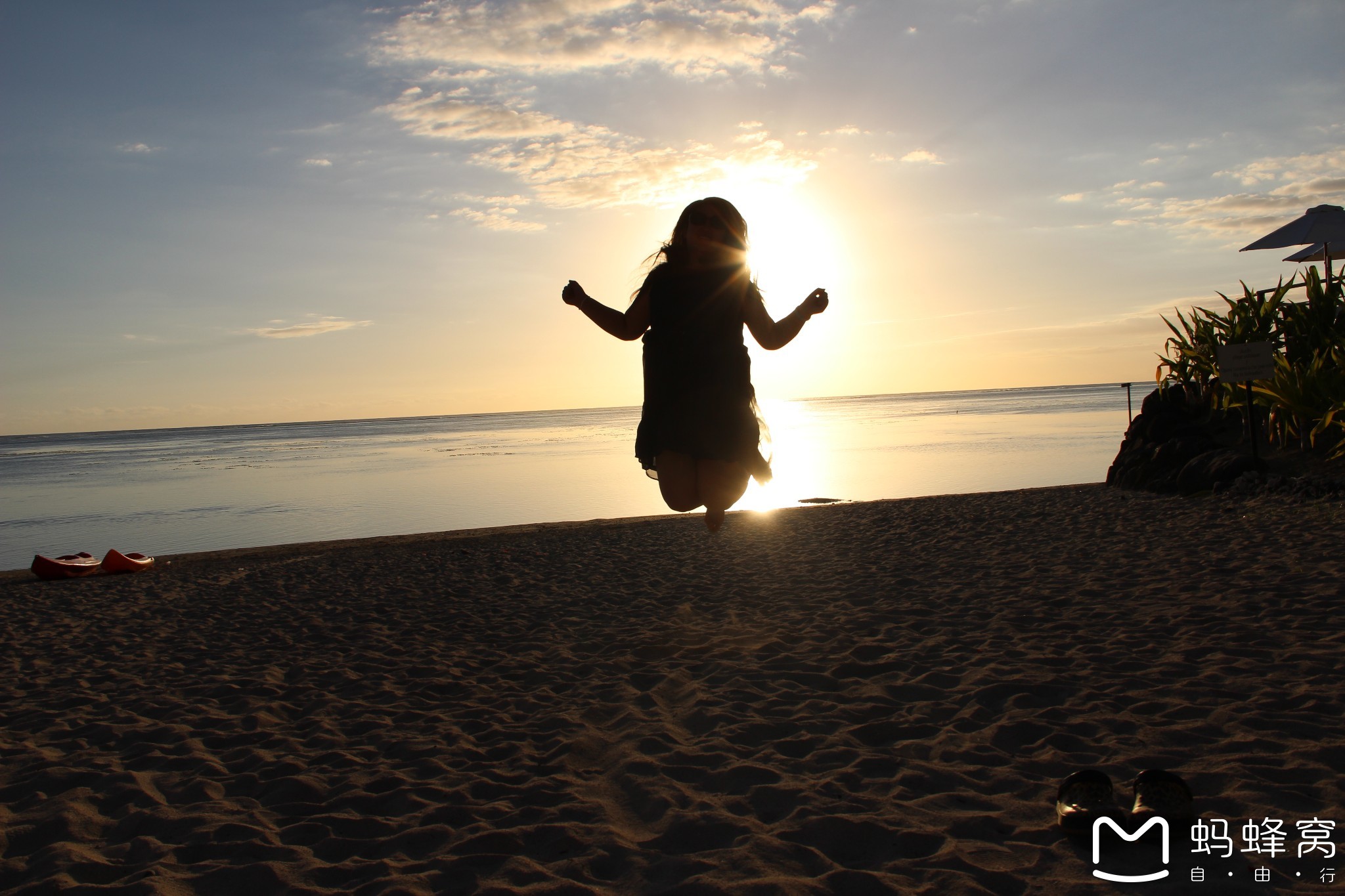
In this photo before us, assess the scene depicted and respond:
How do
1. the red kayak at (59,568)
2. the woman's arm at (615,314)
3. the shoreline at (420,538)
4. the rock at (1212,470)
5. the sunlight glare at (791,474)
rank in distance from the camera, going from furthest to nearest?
the sunlight glare at (791,474)
the shoreline at (420,538)
the rock at (1212,470)
the red kayak at (59,568)
the woman's arm at (615,314)

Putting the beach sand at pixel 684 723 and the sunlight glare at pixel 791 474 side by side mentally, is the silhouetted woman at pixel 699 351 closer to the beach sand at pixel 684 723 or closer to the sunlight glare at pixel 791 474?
the sunlight glare at pixel 791 474

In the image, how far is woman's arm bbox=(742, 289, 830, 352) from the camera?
12.8 ft

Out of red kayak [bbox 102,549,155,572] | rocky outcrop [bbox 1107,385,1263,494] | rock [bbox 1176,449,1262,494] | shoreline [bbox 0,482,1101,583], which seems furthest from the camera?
shoreline [bbox 0,482,1101,583]

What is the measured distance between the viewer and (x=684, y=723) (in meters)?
4.27

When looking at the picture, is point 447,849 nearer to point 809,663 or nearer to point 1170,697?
point 809,663

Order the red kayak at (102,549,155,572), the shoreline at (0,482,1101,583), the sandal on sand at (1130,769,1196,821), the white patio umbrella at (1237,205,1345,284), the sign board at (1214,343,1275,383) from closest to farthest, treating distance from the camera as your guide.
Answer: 1. the sandal on sand at (1130,769,1196,821)
2. the red kayak at (102,549,155,572)
3. the sign board at (1214,343,1275,383)
4. the shoreline at (0,482,1101,583)
5. the white patio umbrella at (1237,205,1345,284)

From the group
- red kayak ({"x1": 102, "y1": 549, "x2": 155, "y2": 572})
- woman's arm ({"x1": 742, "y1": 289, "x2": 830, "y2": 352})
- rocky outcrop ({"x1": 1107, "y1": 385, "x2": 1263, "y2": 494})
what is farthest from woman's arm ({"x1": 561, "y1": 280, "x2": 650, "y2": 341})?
rocky outcrop ({"x1": 1107, "y1": 385, "x2": 1263, "y2": 494})

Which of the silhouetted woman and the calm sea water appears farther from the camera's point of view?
the calm sea water

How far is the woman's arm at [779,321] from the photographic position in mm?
3916

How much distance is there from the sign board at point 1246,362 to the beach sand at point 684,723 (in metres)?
2.82

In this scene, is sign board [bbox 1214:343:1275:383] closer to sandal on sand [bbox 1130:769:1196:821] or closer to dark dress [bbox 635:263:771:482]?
dark dress [bbox 635:263:771:482]

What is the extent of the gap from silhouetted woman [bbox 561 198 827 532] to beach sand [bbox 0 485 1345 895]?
4.24 ft

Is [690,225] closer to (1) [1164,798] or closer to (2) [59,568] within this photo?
(1) [1164,798]

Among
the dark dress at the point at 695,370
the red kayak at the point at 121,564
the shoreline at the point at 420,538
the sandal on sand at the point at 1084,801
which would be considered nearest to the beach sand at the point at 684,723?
the sandal on sand at the point at 1084,801
